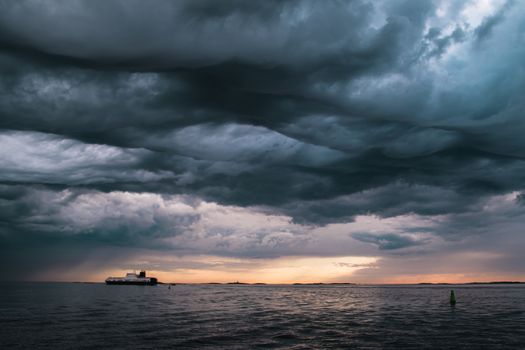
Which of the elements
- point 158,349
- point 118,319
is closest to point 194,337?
point 158,349

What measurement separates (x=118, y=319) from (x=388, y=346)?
41767 mm

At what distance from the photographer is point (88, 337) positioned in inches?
1800

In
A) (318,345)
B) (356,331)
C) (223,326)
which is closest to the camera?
(318,345)

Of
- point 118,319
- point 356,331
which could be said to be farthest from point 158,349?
point 118,319

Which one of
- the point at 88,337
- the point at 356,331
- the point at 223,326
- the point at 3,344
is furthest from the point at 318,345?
the point at 3,344

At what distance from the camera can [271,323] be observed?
60969 millimetres

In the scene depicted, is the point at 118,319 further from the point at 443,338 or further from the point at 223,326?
the point at 443,338

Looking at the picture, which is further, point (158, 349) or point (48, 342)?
point (48, 342)

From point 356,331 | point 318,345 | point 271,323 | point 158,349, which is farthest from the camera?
point 271,323

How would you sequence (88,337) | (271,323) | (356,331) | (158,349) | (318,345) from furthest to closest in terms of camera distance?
1. (271,323)
2. (356,331)
3. (88,337)
4. (318,345)
5. (158,349)

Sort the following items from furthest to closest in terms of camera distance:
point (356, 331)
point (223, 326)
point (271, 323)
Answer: point (271, 323) < point (223, 326) < point (356, 331)

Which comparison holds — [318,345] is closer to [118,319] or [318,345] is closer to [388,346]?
[388,346]

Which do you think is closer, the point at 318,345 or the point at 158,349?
the point at 158,349

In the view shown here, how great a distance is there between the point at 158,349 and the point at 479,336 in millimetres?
34161
